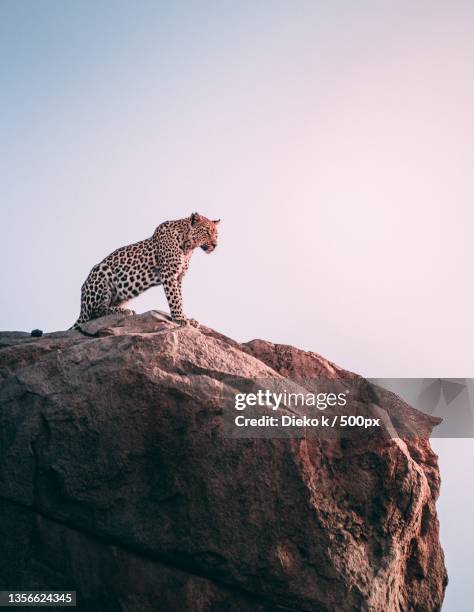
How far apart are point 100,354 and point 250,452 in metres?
2.80

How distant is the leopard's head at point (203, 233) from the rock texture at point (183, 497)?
459 centimetres

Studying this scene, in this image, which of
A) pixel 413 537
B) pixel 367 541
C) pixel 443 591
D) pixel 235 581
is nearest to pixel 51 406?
pixel 235 581

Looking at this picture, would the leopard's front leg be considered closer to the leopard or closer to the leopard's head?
the leopard

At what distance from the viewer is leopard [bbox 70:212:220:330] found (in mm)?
14461

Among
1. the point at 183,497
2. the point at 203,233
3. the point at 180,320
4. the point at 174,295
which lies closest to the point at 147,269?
the point at 174,295

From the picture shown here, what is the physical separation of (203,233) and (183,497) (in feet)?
22.6

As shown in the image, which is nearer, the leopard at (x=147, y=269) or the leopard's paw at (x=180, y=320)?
the leopard's paw at (x=180, y=320)

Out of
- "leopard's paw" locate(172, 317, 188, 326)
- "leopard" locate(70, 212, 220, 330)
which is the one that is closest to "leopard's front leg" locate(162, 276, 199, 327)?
"leopard" locate(70, 212, 220, 330)

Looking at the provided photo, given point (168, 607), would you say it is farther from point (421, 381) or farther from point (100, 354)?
point (421, 381)

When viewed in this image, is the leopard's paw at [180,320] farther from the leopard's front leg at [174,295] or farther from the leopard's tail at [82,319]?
the leopard's tail at [82,319]

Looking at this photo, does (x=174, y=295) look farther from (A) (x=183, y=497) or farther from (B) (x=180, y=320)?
(A) (x=183, y=497)

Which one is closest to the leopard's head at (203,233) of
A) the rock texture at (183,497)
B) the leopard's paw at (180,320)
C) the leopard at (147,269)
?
the leopard at (147,269)

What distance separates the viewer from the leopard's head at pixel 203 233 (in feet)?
51.3

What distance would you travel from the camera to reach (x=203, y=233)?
15.7 metres
